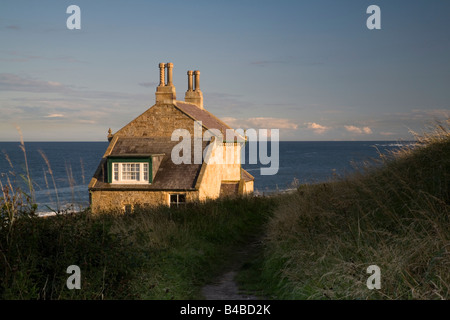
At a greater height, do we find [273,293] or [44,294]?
[44,294]

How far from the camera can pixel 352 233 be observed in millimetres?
9125

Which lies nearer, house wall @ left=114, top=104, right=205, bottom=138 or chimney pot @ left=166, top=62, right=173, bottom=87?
house wall @ left=114, top=104, right=205, bottom=138

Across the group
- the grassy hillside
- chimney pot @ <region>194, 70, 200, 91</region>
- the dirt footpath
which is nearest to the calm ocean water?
the grassy hillside

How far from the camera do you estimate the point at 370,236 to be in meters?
8.98

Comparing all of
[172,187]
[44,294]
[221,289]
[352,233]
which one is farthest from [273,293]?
[172,187]

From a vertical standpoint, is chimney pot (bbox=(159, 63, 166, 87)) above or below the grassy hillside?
above

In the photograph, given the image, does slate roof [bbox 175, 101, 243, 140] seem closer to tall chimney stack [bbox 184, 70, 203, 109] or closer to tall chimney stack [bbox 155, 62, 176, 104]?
tall chimney stack [bbox 155, 62, 176, 104]

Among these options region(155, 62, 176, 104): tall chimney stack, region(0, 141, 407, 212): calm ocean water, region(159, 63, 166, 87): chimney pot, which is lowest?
region(0, 141, 407, 212): calm ocean water

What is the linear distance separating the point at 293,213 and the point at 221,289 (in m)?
3.40

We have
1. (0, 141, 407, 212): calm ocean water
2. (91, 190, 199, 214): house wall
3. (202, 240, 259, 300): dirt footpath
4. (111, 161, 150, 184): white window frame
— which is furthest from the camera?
(111, 161, 150, 184): white window frame

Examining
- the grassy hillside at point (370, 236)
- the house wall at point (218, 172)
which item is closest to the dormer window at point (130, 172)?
the house wall at point (218, 172)

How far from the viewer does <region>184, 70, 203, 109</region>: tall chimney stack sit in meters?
34.4

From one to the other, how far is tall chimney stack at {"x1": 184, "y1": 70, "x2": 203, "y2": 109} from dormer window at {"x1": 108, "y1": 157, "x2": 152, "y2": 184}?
945 centimetres
